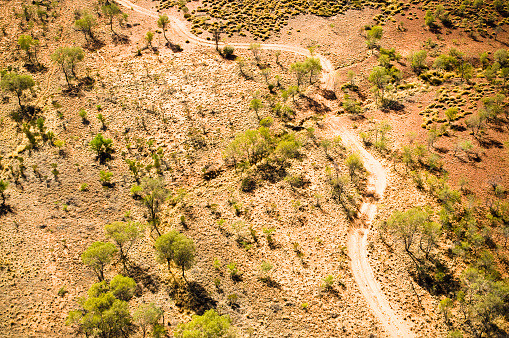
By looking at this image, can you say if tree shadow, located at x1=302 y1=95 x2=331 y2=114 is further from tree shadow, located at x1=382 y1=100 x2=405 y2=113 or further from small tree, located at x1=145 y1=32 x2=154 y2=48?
small tree, located at x1=145 y1=32 x2=154 y2=48

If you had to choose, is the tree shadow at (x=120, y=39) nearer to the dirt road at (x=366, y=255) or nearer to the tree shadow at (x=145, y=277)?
the dirt road at (x=366, y=255)

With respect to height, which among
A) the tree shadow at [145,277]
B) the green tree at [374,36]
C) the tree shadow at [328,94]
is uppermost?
the green tree at [374,36]

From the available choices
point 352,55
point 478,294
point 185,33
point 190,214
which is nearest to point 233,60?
point 185,33

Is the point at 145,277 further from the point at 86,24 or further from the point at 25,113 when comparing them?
the point at 86,24

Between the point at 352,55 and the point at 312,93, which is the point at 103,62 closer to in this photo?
the point at 312,93

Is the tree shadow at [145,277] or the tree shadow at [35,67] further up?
the tree shadow at [35,67]

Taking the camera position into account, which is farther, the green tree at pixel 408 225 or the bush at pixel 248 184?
the bush at pixel 248 184

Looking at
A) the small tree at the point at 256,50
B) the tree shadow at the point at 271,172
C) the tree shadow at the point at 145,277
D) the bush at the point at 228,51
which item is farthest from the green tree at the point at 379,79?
the tree shadow at the point at 145,277
